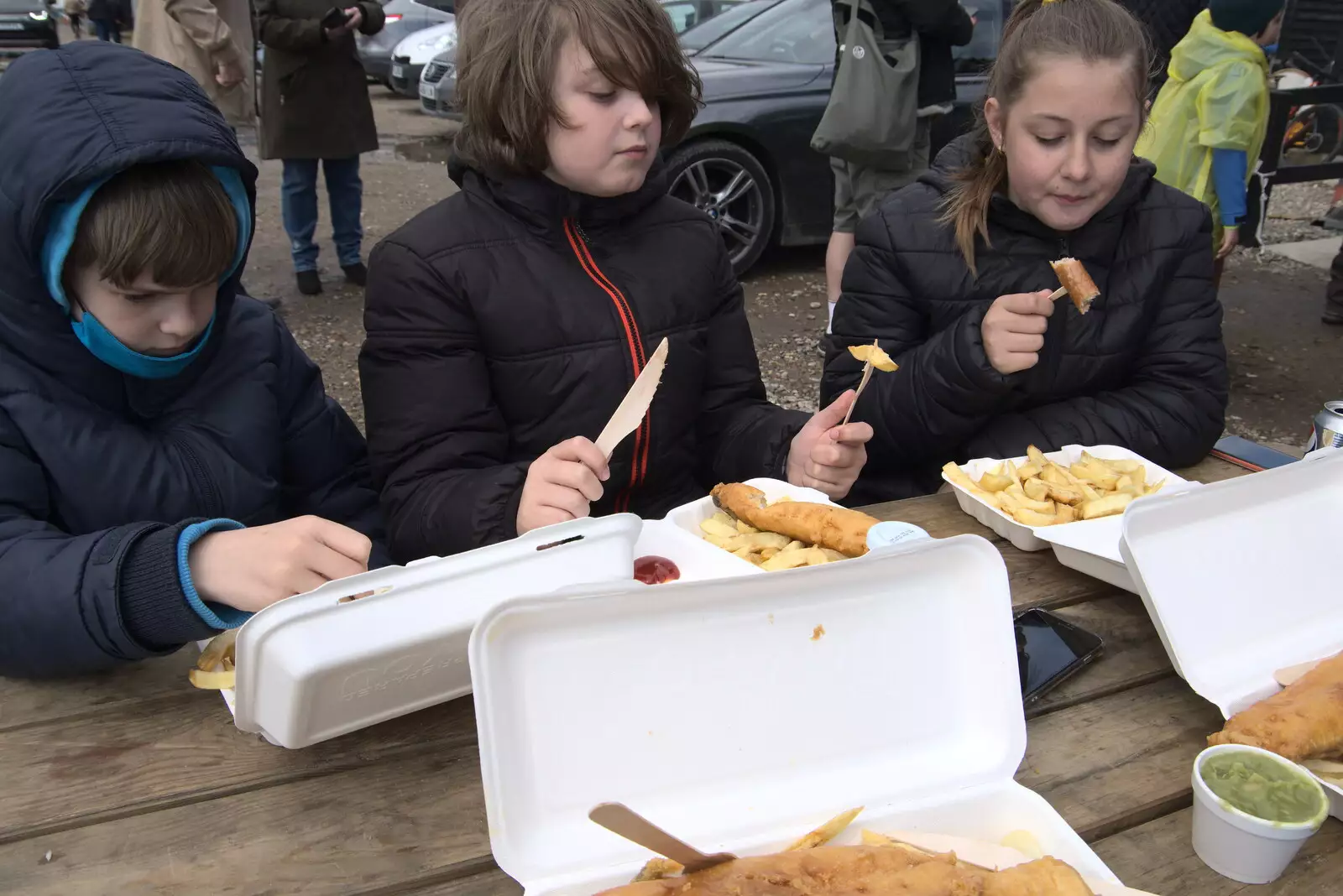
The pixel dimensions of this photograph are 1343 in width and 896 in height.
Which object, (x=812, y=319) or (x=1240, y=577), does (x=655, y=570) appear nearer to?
(x=1240, y=577)

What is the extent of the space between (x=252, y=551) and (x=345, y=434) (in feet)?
2.54

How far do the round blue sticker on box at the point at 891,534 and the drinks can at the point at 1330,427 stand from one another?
967 millimetres

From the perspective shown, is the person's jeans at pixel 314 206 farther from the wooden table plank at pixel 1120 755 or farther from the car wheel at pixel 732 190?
the wooden table plank at pixel 1120 755

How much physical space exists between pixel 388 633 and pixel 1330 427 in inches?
66.4

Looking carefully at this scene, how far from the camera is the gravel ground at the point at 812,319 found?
441 cm

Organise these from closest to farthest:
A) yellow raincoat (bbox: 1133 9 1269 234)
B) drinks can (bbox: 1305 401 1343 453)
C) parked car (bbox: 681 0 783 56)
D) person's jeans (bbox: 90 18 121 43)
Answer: drinks can (bbox: 1305 401 1343 453), yellow raincoat (bbox: 1133 9 1269 234), parked car (bbox: 681 0 783 56), person's jeans (bbox: 90 18 121 43)

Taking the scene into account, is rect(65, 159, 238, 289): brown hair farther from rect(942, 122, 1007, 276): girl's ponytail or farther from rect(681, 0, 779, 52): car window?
rect(681, 0, 779, 52): car window

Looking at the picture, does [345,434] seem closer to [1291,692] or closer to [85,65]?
[85,65]

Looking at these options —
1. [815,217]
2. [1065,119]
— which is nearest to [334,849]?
[1065,119]

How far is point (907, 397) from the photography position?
2.06m

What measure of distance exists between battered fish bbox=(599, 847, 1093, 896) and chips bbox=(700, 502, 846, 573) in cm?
51

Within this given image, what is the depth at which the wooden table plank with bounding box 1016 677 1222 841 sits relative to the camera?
109 cm

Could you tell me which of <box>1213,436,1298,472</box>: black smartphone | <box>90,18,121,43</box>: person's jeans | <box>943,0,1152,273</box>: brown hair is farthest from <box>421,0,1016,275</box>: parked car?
<box>90,18,121,43</box>: person's jeans

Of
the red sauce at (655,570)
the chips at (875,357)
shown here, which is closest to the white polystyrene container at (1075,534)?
the chips at (875,357)
